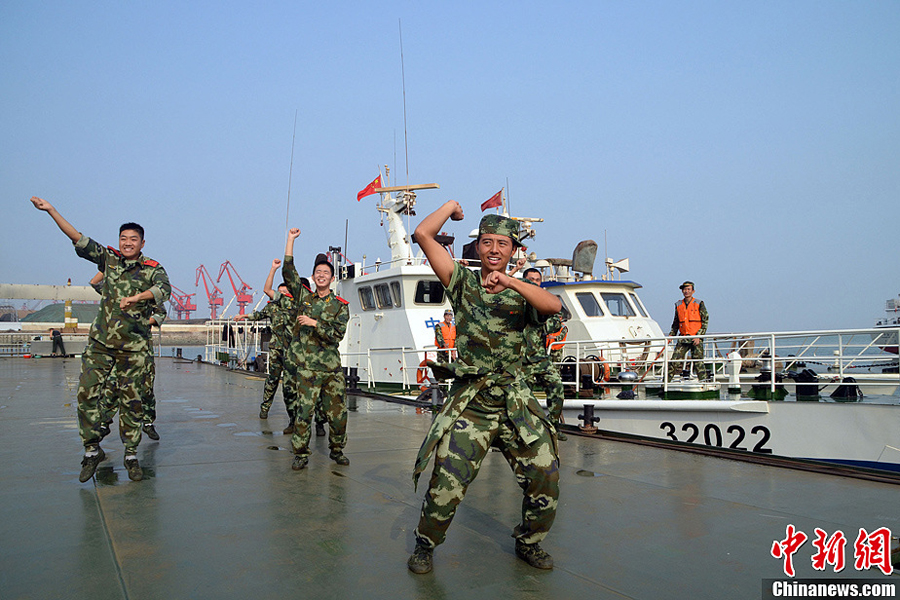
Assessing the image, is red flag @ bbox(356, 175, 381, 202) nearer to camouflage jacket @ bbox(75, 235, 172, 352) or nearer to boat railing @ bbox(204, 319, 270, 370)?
boat railing @ bbox(204, 319, 270, 370)

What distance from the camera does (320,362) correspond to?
5.54m

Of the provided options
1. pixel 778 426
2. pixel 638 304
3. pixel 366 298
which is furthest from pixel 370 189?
pixel 778 426

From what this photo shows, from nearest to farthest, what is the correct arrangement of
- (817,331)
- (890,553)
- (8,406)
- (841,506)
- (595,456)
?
(890,553), (841,506), (595,456), (817,331), (8,406)

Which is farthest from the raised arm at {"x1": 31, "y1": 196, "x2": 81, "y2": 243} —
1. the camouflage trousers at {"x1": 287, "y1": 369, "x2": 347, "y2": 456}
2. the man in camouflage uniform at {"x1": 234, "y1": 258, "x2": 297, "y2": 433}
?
the man in camouflage uniform at {"x1": 234, "y1": 258, "x2": 297, "y2": 433}

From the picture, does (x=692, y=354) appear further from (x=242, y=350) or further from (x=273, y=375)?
(x=242, y=350)

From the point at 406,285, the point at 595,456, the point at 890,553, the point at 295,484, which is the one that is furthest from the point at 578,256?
the point at 890,553

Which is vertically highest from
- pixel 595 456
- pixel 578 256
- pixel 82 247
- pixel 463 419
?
pixel 578 256

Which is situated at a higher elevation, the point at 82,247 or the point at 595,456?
the point at 82,247

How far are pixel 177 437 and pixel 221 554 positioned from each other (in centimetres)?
428

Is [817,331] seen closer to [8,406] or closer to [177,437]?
[177,437]

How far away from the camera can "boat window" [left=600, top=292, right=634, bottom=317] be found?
47.8 ft

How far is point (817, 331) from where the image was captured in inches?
295

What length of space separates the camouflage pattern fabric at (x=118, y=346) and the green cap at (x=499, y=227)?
2940 mm

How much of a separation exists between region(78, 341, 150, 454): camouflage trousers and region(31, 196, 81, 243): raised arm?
812 millimetres
